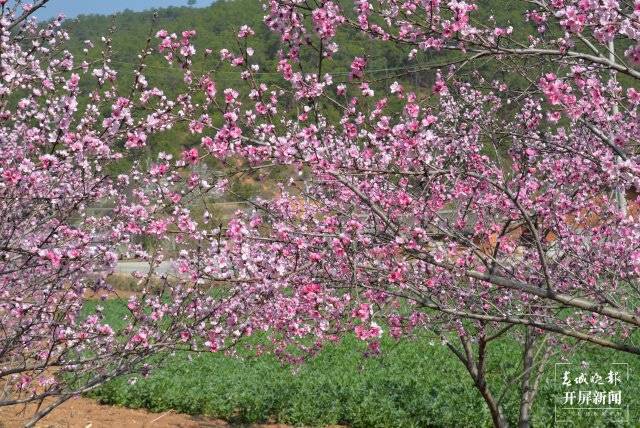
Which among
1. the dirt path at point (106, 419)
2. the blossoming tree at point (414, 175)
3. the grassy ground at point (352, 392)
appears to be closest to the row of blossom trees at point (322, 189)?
the blossoming tree at point (414, 175)

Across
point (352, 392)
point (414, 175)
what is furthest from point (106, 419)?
point (414, 175)

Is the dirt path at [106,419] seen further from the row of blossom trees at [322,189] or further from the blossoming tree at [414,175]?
the blossoming tree at [414,175]

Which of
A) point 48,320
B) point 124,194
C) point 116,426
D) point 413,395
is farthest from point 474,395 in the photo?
point 48,320

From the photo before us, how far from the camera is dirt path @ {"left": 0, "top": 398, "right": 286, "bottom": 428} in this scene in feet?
30.3

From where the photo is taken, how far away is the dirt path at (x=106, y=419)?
9242 millimetres

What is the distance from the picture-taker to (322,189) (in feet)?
18.8

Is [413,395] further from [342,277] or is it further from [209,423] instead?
[342,277]

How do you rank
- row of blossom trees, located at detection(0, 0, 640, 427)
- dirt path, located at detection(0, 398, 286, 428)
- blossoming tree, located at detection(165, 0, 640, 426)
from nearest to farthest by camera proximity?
blossoming tree, located at detection(165, 0, 640, 426) → row of blossom trees, located at detection(0, 0, 640, 427) → dirt path, located at detection(0, 398, 286, 428)

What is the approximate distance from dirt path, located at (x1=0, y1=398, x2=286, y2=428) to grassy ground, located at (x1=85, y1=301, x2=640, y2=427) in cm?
22

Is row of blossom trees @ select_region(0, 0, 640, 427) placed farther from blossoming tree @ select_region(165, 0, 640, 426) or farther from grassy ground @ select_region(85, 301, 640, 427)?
grassy ground @ select_region(85, 301, 640, 427)

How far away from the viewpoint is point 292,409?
9242 mm

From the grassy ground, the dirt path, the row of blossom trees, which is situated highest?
the row of blossom trees

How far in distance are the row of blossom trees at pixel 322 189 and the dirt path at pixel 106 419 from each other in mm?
4026

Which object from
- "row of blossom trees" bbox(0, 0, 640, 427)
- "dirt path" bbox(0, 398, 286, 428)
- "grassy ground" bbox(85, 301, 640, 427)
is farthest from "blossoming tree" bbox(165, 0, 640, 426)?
"dirt path" bbox(0, 398, 286, 428)
